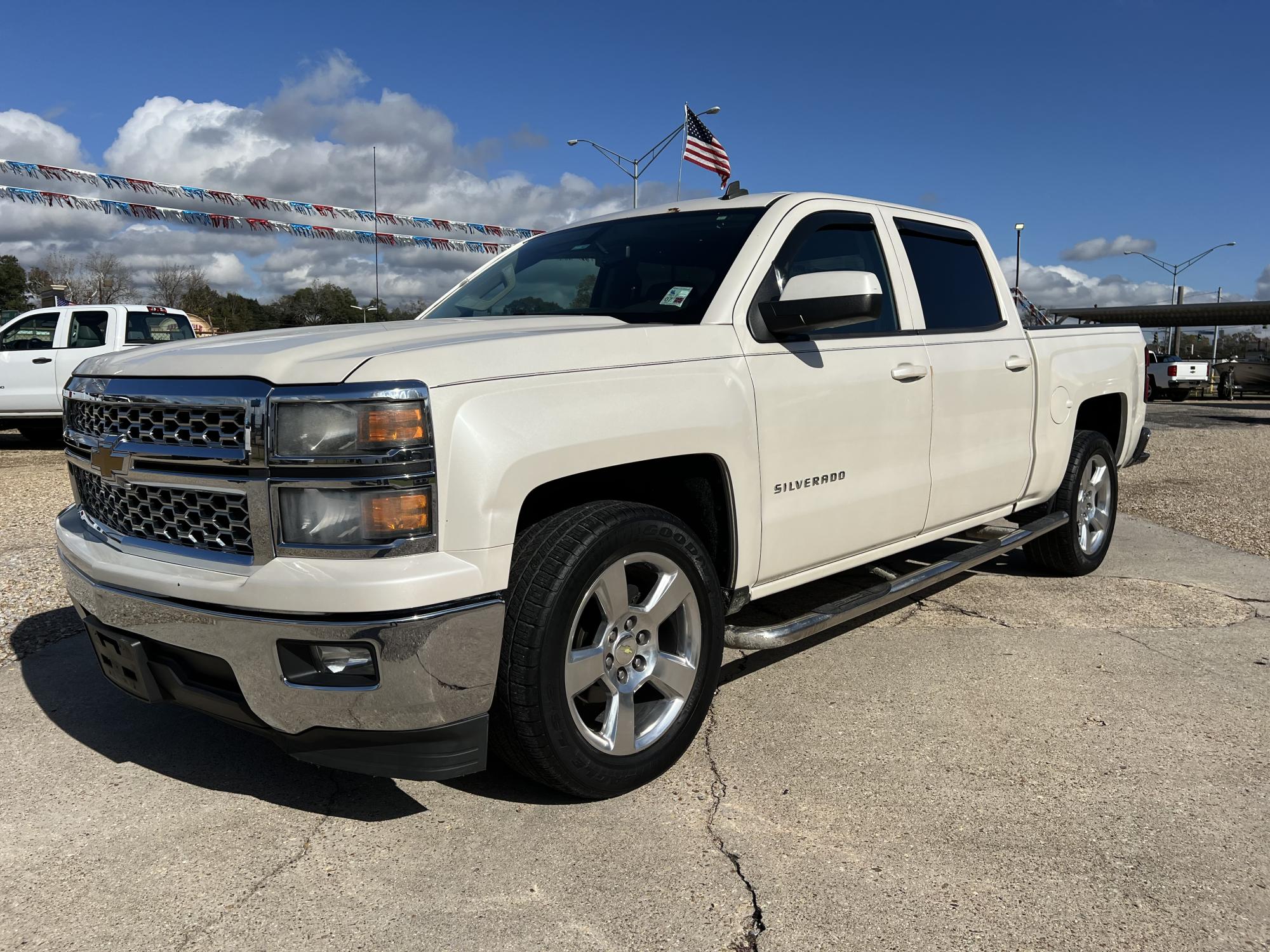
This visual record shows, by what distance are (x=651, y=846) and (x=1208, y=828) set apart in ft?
5.24

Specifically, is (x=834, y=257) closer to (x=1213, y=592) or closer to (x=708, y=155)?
(x=1213, y=592)

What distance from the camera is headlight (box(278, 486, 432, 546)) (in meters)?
2.35

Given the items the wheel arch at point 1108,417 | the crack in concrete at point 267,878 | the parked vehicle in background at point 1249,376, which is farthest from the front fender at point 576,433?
the parked vehicle in background at point 1249,376

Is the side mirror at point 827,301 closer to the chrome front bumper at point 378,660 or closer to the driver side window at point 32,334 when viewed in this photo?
the chrome front bumper at point 378,660

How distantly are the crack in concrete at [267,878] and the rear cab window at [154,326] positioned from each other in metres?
12.1

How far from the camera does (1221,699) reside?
379 centimetres

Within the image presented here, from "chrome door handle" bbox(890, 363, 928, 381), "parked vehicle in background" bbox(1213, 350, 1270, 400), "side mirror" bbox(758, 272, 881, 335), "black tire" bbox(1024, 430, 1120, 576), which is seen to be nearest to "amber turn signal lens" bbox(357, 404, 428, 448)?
"side mirror" bbox(758, 272, 881, 335)

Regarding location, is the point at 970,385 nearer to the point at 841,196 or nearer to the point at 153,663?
the point at 841,196

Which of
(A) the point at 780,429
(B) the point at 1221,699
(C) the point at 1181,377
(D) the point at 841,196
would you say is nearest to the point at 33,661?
(A) the point at 780,429

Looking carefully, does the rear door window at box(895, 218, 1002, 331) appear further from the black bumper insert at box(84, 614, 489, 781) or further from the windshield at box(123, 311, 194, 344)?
the windshield at box(123, 311, 194, 344)

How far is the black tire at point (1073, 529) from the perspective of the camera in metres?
5.41

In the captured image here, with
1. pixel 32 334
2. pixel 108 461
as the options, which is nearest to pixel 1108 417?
pixel 108 461

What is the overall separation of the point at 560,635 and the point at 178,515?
3.56 feet

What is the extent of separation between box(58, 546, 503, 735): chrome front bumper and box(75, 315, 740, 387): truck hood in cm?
58
